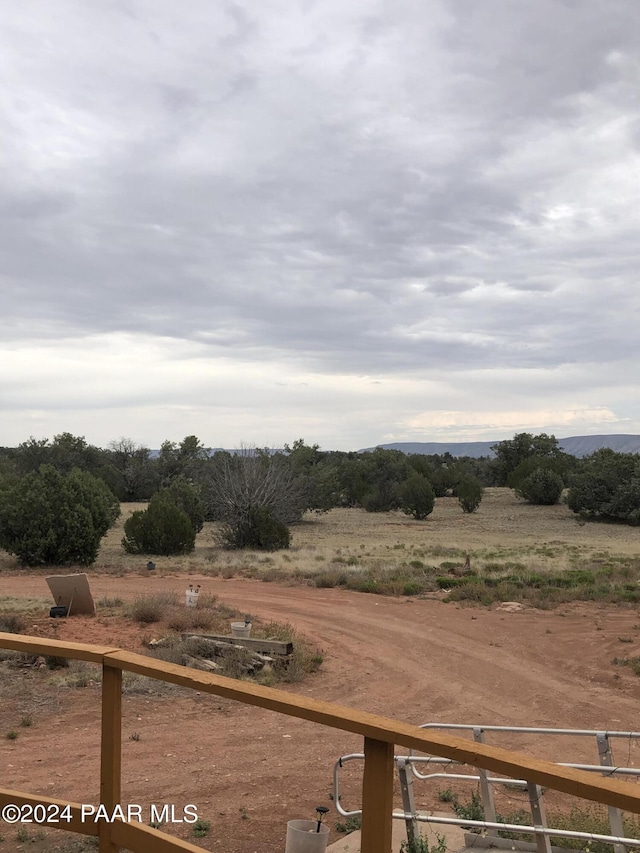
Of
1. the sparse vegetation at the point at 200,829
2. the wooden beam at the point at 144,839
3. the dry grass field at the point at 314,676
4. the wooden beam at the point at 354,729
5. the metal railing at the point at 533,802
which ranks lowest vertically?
the dry grass field at the point at 314,676

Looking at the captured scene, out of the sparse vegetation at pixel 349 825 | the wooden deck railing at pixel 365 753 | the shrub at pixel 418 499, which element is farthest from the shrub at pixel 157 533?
the wooden deck railing at pixel 365 753

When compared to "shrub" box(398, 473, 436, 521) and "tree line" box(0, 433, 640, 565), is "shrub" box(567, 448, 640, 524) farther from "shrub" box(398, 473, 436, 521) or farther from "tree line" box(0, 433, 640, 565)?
"shrub" box(398, 473, 436, 521)

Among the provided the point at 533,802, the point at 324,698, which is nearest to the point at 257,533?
the point at 324,698

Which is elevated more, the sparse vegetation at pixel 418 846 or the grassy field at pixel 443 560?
the sparse vegetation at pixel 418 846

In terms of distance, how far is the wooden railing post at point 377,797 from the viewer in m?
2.21

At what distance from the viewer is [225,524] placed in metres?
33.6

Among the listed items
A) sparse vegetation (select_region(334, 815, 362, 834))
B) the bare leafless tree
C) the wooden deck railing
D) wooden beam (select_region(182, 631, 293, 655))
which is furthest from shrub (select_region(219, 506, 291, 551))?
the wooden deck railing

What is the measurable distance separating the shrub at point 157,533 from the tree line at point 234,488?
0.13 ft

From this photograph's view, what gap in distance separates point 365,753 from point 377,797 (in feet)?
0.40

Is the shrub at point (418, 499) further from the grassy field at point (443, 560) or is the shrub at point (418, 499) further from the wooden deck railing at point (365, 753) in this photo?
the wooden deck railing at point (365, 753)

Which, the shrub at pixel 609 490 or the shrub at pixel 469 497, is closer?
the shrub at pixel 609 490

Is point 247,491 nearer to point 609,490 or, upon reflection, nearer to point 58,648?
point 58,648

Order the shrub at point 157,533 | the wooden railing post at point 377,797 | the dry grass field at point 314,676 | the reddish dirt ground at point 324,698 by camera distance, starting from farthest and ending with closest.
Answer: the shrub at point 157,533, the dry grass field at point 314,676, the reddish dirt ground at point 324,698, the wooden railing post at point 377,797

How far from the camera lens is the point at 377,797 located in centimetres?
223
